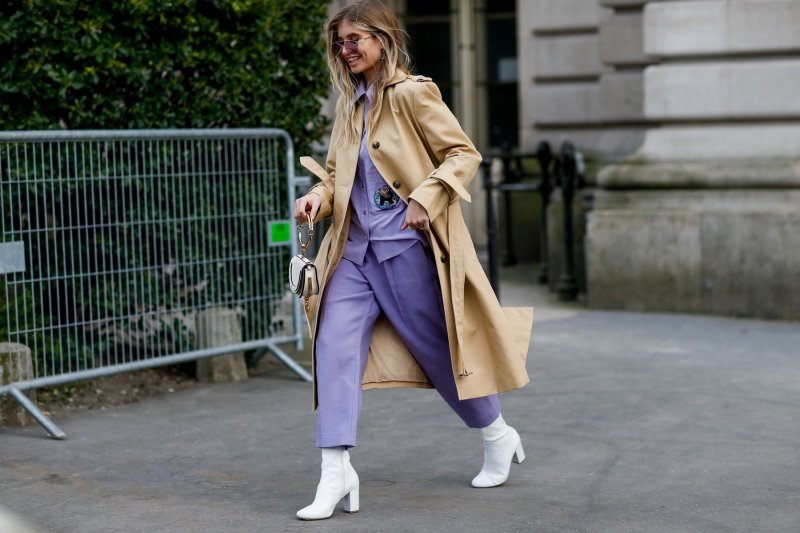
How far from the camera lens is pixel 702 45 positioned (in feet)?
35.7

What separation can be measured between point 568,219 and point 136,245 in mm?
4864

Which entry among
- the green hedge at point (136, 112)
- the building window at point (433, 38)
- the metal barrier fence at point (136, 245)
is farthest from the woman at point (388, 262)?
the building window at point (433, 38)

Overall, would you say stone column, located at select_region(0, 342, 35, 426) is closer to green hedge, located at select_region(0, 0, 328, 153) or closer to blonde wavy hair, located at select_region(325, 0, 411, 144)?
green hedge, located at select_region(0, 0, 328, 153)

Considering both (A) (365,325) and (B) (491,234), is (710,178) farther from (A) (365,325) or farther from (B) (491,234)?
(A) (365,325)

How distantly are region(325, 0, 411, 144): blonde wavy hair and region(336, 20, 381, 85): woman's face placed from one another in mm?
16

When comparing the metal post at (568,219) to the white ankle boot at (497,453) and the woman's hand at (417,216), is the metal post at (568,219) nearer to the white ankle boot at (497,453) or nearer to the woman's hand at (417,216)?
the white ankle boot at (497,453)

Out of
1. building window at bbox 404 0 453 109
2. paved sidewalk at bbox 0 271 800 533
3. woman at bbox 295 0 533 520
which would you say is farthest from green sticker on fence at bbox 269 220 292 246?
building window at bbox 404 0 453 109

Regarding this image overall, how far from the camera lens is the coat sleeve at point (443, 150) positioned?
548 cm

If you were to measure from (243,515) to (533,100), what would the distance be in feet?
33.2

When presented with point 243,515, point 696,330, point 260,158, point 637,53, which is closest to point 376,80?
point 243,515

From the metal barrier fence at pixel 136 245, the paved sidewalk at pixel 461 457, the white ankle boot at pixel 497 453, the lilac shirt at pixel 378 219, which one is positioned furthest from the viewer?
the metal barrier fence at pixel 136 245

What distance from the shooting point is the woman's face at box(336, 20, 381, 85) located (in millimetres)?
5566

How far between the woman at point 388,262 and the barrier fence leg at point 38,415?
195 centimetres

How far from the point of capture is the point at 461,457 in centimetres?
655
